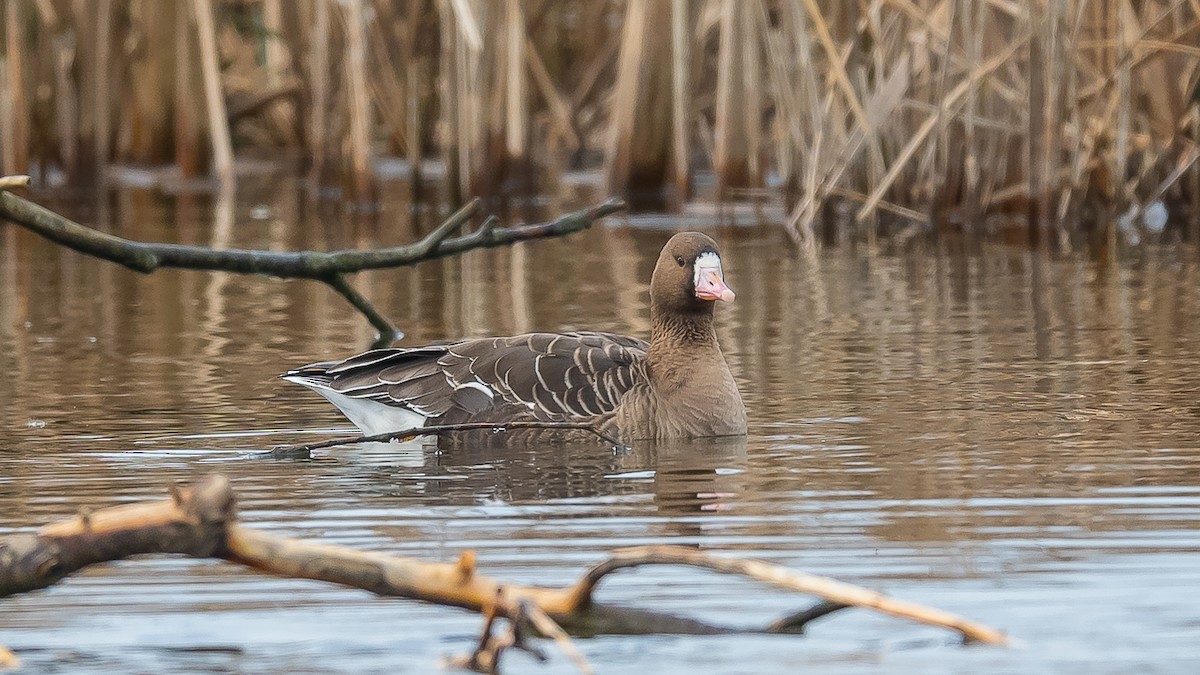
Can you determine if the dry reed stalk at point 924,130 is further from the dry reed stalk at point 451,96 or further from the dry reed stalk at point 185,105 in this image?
the dry reed stalk at point 185,105

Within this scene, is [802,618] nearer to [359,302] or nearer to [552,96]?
[359,302]

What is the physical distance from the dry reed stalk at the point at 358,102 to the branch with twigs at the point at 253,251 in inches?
456

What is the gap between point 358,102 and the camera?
55.2ft

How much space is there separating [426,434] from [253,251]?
2005 mm

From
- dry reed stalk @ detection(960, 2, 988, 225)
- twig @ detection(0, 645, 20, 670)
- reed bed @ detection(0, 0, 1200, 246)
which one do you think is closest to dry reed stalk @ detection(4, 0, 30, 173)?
reed bed @ detection(0, 0, 1200, 246)

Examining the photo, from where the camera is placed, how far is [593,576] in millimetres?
3871

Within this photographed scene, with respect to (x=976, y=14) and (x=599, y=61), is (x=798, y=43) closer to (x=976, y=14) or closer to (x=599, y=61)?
(x=976, y=14)

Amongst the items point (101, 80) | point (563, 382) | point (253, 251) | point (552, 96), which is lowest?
point (563, 382)

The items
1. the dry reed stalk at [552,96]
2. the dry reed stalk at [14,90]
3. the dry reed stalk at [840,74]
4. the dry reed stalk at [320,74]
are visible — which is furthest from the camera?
the dry reed stalk at [552,96]

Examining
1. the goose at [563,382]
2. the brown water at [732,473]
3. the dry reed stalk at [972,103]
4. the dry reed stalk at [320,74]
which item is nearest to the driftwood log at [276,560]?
the brown water at [732,473]

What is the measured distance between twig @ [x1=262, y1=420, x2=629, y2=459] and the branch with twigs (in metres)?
1.07

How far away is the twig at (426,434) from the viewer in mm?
6363

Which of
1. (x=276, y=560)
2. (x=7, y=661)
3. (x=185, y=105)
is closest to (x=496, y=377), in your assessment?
(x=276, y=560)

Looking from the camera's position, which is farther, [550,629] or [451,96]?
[451,96]
